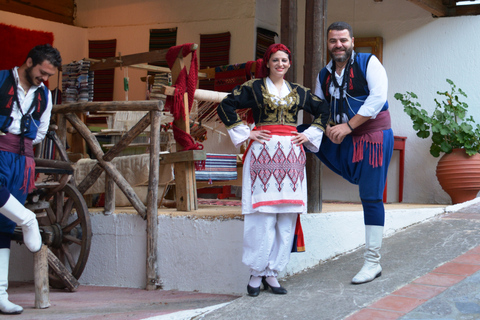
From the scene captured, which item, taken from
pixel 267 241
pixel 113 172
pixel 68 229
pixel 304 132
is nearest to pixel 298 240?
pixel 267 241

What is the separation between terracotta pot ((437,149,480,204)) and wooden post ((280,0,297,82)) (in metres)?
2.52

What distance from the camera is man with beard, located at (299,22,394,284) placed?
131 inches

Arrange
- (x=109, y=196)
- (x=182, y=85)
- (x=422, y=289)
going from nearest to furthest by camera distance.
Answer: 1. (x=422, y=289)
2. (x=182, y=85)
3. (x=109, y=196)

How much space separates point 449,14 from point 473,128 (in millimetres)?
1338

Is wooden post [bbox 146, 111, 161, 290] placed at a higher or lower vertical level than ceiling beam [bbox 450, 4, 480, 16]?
lower

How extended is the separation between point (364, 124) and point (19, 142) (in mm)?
2061

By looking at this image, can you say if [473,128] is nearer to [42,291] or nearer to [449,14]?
[449,14]

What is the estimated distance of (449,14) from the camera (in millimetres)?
6500

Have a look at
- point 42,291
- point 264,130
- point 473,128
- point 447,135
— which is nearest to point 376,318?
point 264,130

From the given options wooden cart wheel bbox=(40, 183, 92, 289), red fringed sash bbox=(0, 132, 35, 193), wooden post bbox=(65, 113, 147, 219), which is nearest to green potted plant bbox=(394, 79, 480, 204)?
wooden post bbox=(65, 113, 147, 219)

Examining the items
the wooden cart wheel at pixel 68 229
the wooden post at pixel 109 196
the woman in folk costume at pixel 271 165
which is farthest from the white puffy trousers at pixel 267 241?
the wooden post at pixel 109 196

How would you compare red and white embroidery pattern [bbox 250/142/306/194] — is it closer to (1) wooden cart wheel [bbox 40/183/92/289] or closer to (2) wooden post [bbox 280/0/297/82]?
(2) wooden post [bbox 280/0/297/82]

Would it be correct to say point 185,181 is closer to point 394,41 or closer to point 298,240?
point 298,240

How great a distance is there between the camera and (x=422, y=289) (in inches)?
125
